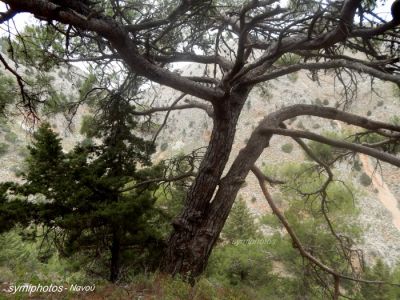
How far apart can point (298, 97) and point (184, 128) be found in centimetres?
1308

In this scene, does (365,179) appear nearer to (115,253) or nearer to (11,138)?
(115,253)

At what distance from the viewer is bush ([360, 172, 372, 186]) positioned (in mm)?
25431

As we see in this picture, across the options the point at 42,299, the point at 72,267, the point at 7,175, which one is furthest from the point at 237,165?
the point at 7,175

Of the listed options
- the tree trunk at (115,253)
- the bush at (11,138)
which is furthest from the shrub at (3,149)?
the tree trunk at (115,253)

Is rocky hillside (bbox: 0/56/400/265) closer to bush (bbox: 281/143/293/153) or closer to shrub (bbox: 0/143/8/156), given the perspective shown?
bush (bbox: 281/143/293/153)

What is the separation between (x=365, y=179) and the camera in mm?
25609

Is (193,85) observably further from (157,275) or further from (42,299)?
(42,299)

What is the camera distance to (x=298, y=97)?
36.3 meters

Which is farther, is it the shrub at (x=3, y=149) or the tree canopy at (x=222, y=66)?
the shrub at (x=3, y=149)

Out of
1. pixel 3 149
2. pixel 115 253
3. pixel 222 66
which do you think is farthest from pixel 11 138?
pixel 222 66

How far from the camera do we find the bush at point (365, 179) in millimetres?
25431

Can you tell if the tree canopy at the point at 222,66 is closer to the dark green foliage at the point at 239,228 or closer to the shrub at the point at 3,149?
the dark green foliage at the point at 239,228

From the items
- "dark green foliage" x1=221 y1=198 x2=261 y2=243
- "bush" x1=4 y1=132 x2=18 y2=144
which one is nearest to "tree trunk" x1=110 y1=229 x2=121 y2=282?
"dark green foliage" x1=221 y1=198 x2=261 y2=243

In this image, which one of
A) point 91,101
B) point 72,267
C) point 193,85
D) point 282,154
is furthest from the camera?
point 282,154
